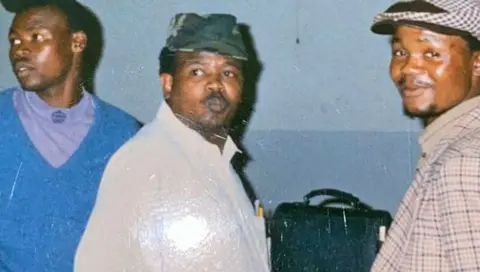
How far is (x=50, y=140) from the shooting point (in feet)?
4.54

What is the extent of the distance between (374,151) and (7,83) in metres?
0.73

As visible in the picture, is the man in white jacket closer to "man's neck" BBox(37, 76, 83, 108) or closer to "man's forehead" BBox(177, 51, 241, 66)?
"man's forehead" BBox(177, 51, 241, 66)

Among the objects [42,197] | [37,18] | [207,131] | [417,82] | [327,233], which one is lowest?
[327,233]

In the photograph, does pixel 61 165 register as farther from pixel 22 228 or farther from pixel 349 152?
pixel 349 152

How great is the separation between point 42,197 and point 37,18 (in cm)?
34

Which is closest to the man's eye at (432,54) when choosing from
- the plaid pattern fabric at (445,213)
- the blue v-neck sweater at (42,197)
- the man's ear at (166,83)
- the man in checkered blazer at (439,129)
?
the man in checkered blazer at (439,129)

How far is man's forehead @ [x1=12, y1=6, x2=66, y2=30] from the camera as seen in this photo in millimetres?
1362

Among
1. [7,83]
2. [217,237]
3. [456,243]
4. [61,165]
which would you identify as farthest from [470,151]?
[7,83]

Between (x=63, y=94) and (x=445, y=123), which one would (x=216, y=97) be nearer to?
(x=63, y=94)

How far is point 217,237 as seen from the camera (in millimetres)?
1335

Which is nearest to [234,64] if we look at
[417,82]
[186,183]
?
[186,183]

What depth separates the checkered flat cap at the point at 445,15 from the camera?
1205mm

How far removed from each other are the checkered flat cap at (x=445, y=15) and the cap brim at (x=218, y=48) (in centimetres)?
30

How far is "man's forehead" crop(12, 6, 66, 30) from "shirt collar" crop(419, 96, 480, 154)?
72 centimetres
